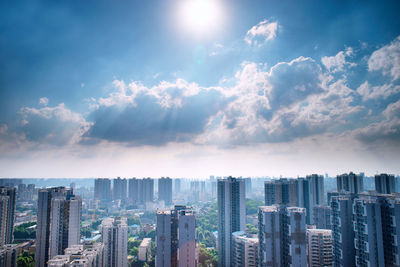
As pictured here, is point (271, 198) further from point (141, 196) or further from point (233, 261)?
point (141, 196)

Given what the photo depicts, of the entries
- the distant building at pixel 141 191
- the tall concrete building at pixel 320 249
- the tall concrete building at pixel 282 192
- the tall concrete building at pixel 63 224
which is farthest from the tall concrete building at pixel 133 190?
the tall concrete building at pixel 320 249

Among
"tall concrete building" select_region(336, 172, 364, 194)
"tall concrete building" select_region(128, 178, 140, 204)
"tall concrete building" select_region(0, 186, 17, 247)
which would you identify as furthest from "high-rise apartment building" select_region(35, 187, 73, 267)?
"tall concrete building" select_region(128, 178, 140, 204)

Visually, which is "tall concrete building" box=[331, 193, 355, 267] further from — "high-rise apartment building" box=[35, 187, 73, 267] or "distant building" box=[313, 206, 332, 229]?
"high-rise apartment building" box=[35, 187, 73, 267]

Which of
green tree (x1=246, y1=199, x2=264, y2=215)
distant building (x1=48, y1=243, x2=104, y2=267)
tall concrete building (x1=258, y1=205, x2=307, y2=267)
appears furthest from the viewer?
green tree (x1=246, y1=199, x2=264, y2=215)

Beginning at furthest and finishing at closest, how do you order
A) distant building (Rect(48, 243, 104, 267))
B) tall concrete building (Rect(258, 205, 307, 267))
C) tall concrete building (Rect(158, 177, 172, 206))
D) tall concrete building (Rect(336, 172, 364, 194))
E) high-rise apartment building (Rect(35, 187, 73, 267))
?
tall concrete building (Rect(158, 177, 172, 206)) → tall concrete building (Rect(336, 172, 364, 194)) → high-rise apartment building (Rect(35, 187, 73, 267)) → tall concrete building (Rect(258, 205, 307, 267)) → distant building (Rect(48, 243, 104, 267))

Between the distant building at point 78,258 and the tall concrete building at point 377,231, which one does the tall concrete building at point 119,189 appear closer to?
the distant building at point 78,258

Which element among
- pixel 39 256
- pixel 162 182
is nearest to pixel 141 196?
pixel 162 182
